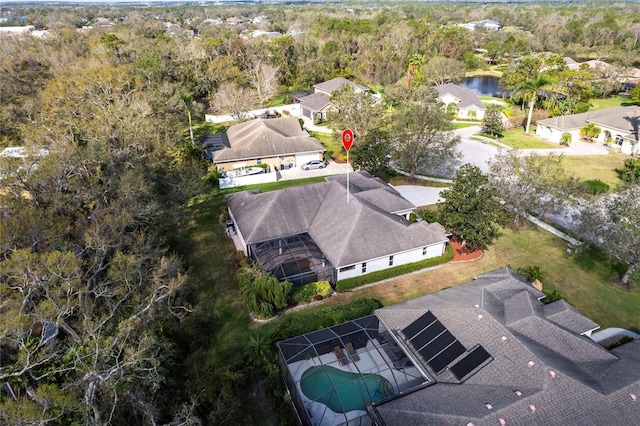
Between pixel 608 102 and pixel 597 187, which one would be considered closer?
pixel 597 187

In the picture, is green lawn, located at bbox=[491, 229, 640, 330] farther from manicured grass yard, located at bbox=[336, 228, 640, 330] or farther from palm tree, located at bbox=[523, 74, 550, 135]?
palm tree, located at bbox=[523, 74, 550, 135]

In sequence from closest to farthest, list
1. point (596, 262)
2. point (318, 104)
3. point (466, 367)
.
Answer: point (466, 367) → point (596, 262) → point (318, 104)

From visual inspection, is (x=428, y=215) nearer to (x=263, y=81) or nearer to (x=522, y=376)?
(x=522, y=376)

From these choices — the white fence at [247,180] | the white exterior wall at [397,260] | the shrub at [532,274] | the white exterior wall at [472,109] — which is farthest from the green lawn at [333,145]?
the shrub at [532,274]

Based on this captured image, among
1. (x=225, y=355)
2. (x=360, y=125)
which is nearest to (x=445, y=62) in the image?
(x=360, y=125)

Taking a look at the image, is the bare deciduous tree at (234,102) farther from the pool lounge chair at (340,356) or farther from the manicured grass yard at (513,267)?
the pool lounge chair at (340,356)

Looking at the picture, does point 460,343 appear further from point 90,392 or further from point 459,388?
point 90,392

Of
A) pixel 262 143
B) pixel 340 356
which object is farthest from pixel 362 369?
pixel 262 143
